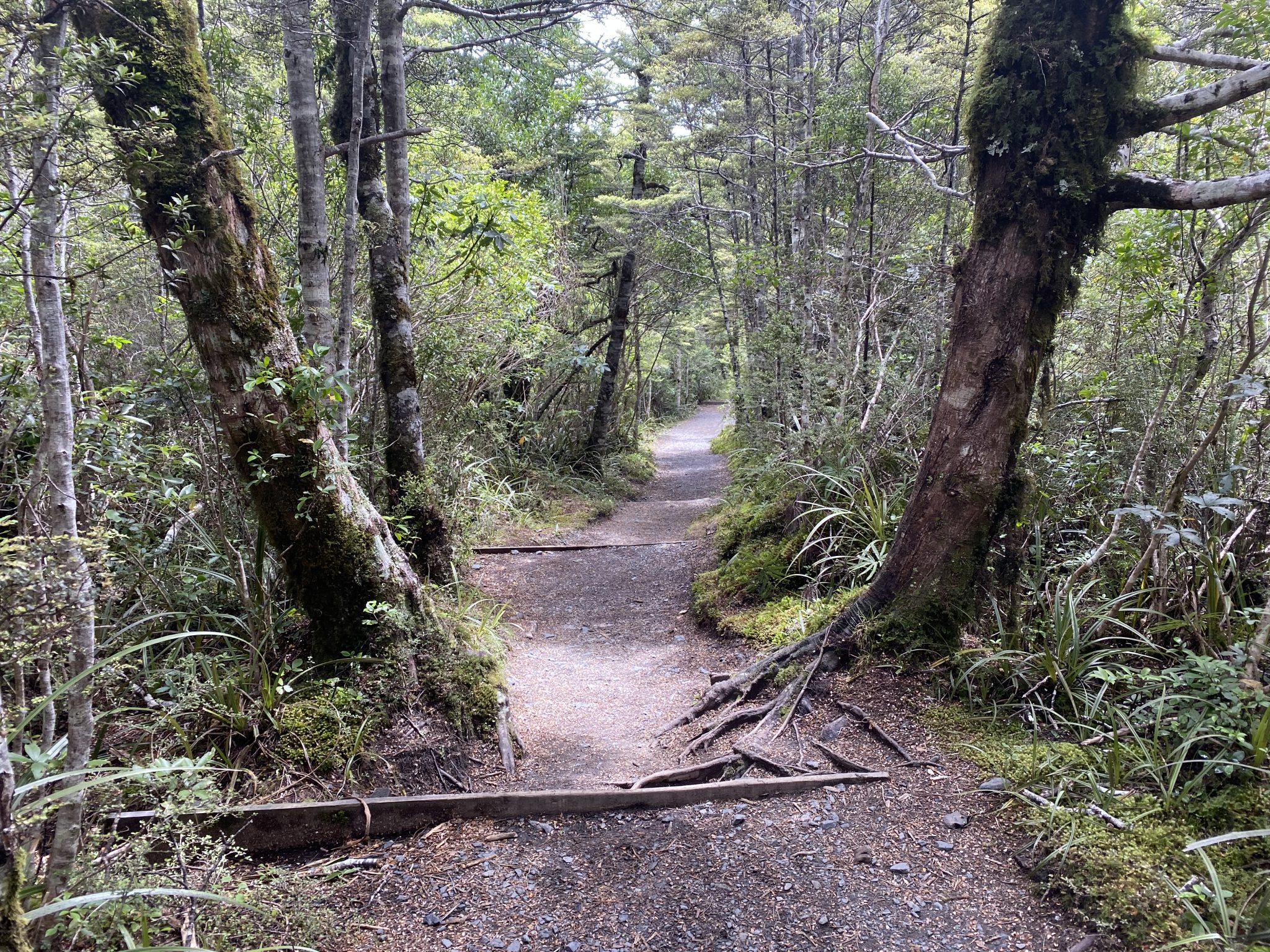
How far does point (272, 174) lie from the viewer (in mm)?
5840

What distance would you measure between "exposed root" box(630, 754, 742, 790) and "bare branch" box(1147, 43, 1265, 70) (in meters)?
4.04

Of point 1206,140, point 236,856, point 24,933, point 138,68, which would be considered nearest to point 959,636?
point 1206,140

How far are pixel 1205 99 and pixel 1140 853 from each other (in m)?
3.33

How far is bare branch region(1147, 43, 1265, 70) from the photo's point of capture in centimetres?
292

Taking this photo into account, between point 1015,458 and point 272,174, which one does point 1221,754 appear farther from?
point 272,174

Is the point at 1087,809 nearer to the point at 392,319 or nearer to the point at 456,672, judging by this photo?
the point at 456,672

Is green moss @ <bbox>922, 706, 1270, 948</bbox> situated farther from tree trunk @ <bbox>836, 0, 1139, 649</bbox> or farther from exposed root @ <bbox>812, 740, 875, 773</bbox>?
tree trunk @ <bbox>836, 0, 1139, 649</bbox>

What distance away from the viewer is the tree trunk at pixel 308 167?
151 inches

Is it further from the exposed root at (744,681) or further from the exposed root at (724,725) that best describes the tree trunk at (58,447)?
the exposed root at (744,681)

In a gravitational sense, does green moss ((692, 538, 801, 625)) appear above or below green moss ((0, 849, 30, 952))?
below

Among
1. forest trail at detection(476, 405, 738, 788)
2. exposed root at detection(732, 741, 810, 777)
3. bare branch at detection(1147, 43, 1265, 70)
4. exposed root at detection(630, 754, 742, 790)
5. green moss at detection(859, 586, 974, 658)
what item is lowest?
forest trail at detection(476, 405, 738, 788)

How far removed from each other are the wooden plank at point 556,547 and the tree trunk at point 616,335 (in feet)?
13.0

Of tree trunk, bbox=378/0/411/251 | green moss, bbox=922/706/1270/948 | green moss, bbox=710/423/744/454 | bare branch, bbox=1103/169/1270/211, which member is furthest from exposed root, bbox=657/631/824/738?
green moss, bbox=710/423/744/454

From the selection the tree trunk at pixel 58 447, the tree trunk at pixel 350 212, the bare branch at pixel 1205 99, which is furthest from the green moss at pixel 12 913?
the bare branch at pixel 1205 99
